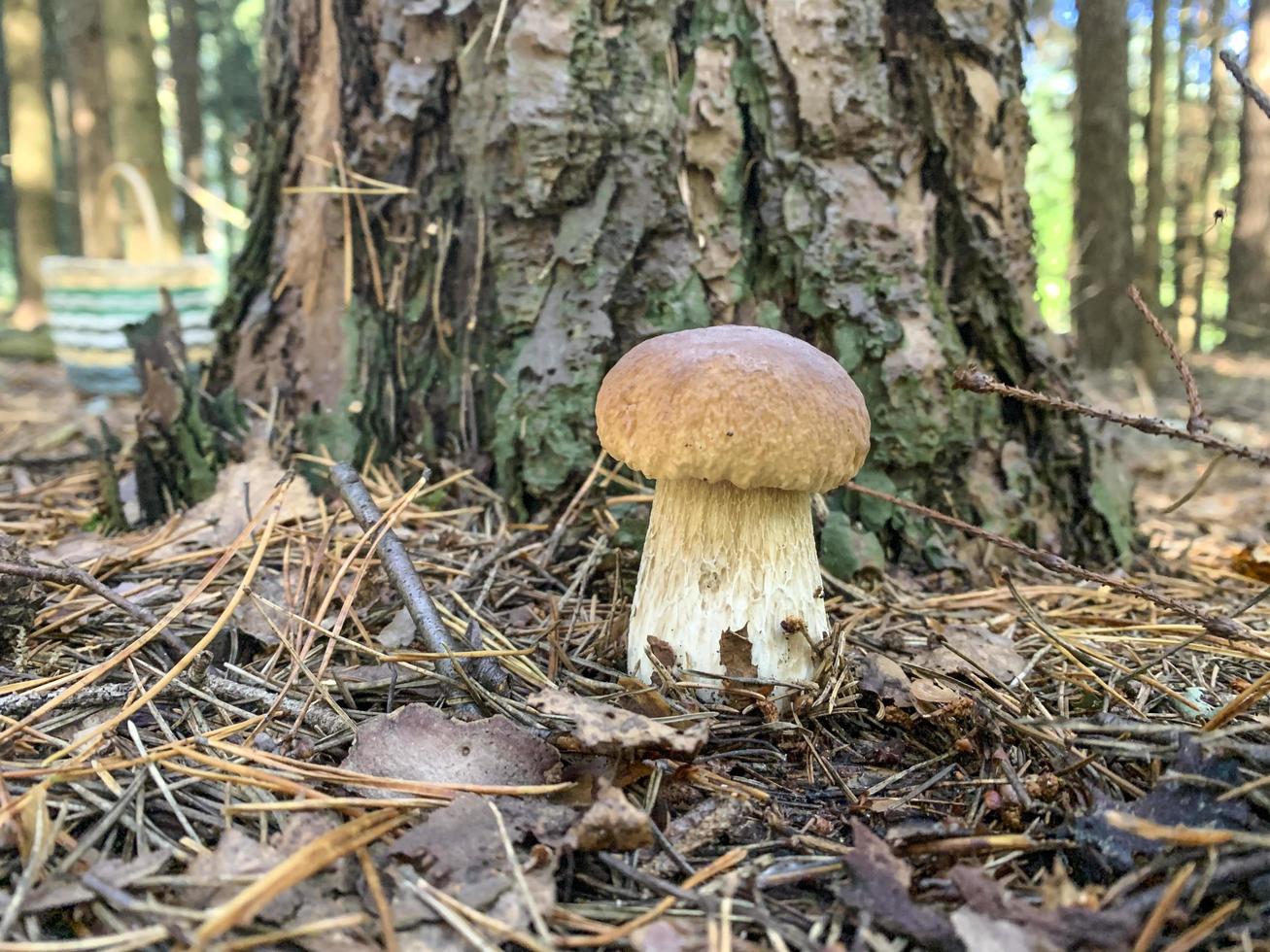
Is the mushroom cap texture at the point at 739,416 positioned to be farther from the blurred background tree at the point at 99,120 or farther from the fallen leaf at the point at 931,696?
the blurred background tree at the point at 99,120

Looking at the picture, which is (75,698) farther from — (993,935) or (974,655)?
(974,655)

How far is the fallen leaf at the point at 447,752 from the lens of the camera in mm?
1484

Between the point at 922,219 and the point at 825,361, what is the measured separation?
3.44ft

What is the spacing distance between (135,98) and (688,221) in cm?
773

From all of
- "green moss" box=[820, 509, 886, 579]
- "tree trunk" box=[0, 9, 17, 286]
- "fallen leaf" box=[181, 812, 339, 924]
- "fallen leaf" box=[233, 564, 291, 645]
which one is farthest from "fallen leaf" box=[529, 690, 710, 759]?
"tree trunk" box=[0, 9, 17, 286]

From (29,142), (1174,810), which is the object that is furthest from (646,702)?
(29,142)

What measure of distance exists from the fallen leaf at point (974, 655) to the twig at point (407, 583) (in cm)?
97

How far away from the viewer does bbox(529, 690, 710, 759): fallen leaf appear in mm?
1415

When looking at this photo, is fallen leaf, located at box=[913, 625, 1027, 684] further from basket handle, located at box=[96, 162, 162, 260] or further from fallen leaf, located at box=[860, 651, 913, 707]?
basket handle, located at box=[96, 162, 162, 260]

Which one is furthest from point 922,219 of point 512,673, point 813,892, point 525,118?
point 813,892

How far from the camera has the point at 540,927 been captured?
116 centimetres

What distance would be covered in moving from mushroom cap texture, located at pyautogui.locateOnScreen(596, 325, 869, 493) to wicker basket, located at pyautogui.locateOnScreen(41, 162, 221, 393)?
5.25 metres

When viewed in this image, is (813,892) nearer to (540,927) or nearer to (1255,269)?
(540,927)

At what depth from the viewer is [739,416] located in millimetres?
1656
